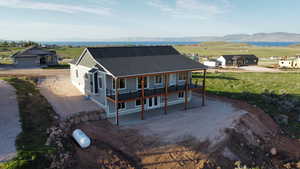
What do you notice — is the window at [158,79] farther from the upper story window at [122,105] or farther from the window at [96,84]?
the window at [96,84]

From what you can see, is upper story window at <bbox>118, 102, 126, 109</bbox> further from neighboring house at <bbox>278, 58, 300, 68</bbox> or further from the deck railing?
neighboring house at <bbox>278, 58, 300, 68</bbox>

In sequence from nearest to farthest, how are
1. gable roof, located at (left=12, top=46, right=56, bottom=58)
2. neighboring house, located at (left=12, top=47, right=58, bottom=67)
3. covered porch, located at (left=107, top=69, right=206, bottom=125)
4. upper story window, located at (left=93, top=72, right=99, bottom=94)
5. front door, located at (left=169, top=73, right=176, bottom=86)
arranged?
covered porch, located at (left=107, top=69, right=206, bottom=125) → upper story window, located at (left=93, top=72, right=99, bottom=94) → front door, located at (left=169, top=73, right=176, bottom=86) → gable roof, located at (left=12, top=46, right=56, bottom=58) → neighboring house, located at (left=12, top=47, right=58, bottom=67)

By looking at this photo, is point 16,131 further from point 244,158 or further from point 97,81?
point 244,158

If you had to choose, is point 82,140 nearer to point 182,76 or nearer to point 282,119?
point 182,76

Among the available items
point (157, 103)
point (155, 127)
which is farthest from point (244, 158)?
point (157, 103)

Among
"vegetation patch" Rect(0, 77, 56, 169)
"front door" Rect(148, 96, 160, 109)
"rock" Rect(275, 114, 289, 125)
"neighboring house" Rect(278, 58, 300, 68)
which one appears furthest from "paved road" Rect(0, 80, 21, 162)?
"neighboring house" Rect(278, 58, 300, 68)

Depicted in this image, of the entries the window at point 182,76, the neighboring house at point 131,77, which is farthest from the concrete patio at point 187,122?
the window at point 182,76

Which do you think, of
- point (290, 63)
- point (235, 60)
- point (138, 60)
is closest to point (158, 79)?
point (138, 60)
